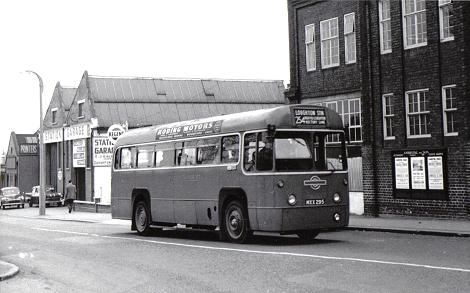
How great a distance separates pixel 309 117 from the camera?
1584cm

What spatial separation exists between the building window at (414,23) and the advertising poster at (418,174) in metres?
4.04

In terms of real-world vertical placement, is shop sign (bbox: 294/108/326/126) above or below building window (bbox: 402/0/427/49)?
below

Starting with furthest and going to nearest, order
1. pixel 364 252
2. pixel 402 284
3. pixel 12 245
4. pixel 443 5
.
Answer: pixel 443 5 < pixel 12 245 < pixel 364 252 < pixel 402 284

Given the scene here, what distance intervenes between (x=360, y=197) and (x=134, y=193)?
30.8ft

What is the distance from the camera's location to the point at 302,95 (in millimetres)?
29344

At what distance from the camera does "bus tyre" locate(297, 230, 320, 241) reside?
1681 cm

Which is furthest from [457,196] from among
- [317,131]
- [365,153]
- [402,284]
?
[402,284]

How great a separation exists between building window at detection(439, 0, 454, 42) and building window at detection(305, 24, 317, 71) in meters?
6.99

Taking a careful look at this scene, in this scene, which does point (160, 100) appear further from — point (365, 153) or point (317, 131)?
point (317, 131)

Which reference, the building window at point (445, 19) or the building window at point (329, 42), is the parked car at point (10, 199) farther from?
the building window at point (445, 19)

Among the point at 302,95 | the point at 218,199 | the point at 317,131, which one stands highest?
the point at 302,95

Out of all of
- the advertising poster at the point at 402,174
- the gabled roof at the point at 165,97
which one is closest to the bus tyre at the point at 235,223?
the advertising poster at the point at 402,174

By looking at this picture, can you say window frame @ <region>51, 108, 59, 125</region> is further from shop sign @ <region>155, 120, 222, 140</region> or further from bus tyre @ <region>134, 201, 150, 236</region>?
shop sign @ <region>155, 120, 222, 140</region>

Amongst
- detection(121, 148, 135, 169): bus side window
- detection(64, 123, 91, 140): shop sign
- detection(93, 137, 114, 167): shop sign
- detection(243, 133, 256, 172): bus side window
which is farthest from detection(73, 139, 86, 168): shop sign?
detection(243, 133, 256, 172): bus side window
